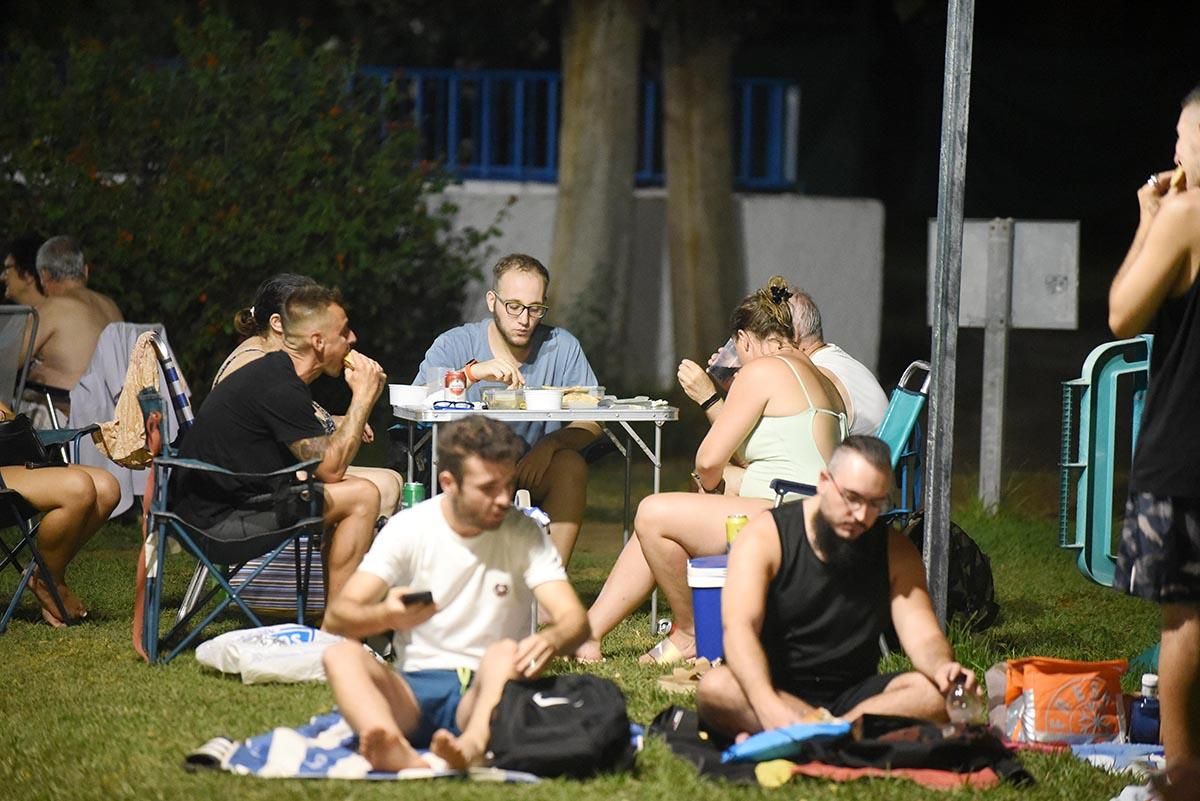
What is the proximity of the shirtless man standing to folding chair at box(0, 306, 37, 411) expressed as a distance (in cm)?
77

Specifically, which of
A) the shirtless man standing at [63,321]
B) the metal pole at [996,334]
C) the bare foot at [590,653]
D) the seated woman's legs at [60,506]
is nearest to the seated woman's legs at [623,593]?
the bare foot at [590,653]

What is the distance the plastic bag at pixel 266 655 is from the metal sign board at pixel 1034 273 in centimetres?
436

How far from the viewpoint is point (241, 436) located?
6.19 metres

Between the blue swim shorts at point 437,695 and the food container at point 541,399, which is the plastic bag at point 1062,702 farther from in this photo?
the food container at point 541,399

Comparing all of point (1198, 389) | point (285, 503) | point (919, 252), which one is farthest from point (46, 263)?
point (919, 252)

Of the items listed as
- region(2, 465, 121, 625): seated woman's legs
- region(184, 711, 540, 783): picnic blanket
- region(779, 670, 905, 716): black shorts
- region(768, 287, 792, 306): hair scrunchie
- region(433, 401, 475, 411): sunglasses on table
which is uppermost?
region(768, 287, 792, 306): hair scrunchie

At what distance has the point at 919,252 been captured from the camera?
25.2 meters

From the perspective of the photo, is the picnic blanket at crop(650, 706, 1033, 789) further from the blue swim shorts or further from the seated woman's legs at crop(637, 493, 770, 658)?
the seated woman's legs at crop(637, 493, 770, 658)

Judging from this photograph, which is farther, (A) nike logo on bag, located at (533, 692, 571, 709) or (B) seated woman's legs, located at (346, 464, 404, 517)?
(B) seated woman's legs, located at (346, 464, 404, 517)

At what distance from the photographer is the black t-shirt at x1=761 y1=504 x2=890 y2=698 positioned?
4.79 metres

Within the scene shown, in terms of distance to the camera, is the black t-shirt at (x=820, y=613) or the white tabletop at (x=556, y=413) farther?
the white tabletop at (x=556, y=413)

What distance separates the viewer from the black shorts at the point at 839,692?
4848 mm

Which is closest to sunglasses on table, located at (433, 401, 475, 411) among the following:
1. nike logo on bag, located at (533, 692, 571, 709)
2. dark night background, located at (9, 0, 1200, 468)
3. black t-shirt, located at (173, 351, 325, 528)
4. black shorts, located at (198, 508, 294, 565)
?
black t-shirt, located at (173, 351, 325, 528)

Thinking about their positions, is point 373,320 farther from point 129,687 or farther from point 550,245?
point 129,687
